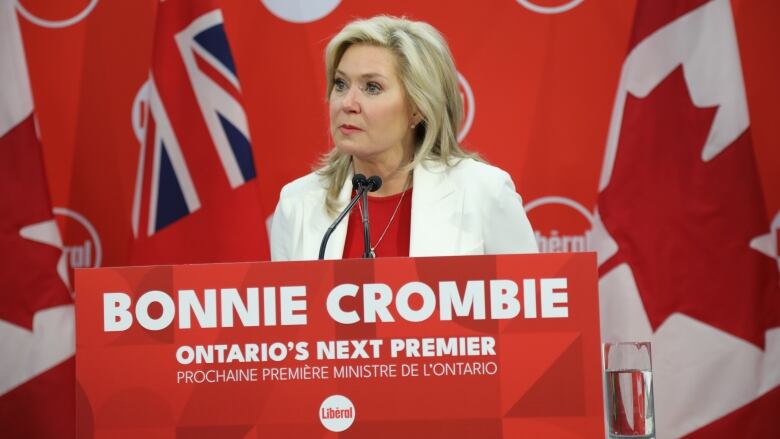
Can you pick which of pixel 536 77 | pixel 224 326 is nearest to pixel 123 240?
pixel 536 77

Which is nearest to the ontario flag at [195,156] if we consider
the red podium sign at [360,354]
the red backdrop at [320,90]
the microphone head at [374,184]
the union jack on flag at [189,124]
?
the union jack on flag at [189,124]

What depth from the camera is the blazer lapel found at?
2.53 metres

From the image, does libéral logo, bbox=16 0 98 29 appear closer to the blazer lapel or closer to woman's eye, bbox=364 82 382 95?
woman's eye, bbox=364 82 382 95

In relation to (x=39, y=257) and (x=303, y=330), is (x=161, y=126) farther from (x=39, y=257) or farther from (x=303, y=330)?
(x=303, y=330)

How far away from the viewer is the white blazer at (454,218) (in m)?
2.55

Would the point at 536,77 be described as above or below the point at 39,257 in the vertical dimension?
above

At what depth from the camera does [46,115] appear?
4.23 meters

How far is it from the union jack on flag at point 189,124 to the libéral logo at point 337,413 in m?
2.08

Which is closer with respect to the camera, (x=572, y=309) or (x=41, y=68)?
(x=572, y=309)

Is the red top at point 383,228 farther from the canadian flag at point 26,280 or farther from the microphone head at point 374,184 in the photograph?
the canadian flag at point 26,280

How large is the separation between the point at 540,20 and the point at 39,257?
2.25 m

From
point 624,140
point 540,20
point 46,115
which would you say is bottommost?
point 624,140

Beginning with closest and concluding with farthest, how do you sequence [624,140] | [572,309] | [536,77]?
[572,309] < [624,140] < [536,77]

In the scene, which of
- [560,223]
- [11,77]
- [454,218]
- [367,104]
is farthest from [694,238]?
[11,77]
